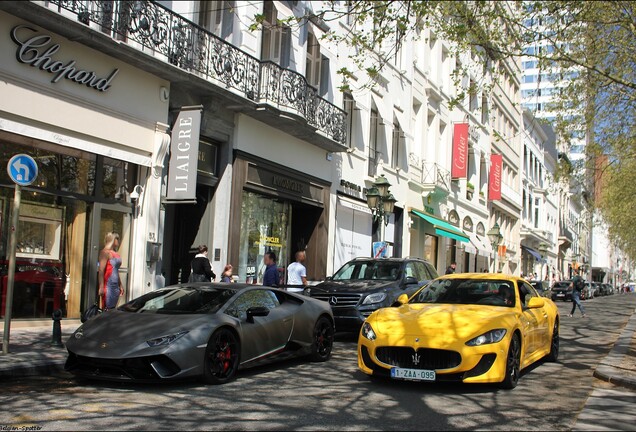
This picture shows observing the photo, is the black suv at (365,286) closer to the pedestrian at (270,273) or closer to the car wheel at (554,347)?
the pedestrian at (270,273)

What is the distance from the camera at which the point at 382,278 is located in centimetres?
1363

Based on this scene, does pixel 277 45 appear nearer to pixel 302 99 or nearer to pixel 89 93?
pixel 302 99

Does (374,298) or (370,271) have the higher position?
(370,271)

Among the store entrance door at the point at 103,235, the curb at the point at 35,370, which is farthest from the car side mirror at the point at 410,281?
the curb at the point at 35,370

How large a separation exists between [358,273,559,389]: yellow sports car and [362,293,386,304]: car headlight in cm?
328

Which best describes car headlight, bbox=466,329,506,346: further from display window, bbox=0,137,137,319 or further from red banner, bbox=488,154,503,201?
red banner, bbox=488,154,503,201

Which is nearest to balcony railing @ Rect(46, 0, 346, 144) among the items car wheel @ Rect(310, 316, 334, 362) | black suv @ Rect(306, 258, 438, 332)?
black suv @ Rect(306, 258, 438, 332)

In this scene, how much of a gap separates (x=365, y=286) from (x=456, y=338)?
17.8 feet

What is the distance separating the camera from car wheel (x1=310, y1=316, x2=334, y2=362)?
9.67 metres

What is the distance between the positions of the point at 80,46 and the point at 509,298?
9128mm

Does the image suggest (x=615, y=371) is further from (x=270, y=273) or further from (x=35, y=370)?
(x=35, y=370)

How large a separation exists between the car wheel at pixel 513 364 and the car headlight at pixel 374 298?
4.58 metres

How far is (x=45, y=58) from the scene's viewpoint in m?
11.6

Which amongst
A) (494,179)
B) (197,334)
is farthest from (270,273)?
(494,179)
